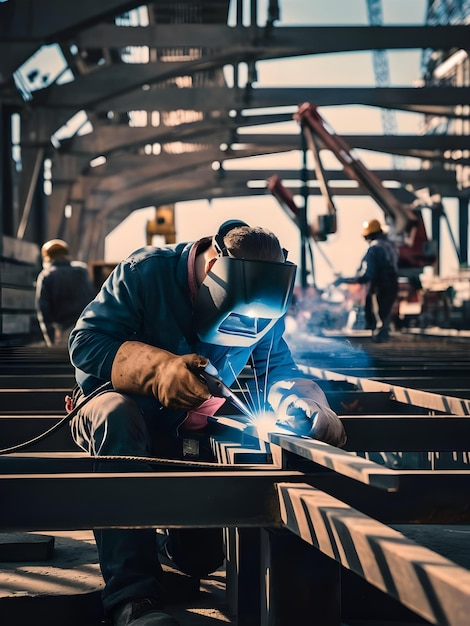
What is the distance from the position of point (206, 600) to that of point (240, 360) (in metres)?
0.83

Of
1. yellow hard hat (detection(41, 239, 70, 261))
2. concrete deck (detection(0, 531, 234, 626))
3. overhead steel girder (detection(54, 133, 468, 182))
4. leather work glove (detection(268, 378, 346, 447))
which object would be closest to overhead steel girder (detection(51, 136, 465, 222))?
overhead steel girder (detection(54, 133, 468, 182))

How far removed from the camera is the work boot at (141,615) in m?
2.89

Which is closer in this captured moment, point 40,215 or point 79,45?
point 79,45

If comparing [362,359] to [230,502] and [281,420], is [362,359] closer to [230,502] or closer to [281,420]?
[281,420]

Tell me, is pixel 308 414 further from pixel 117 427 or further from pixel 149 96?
pixel 149 96

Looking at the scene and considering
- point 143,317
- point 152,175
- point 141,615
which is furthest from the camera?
point 152,175

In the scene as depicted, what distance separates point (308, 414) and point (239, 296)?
0.46 metres

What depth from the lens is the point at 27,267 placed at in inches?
681

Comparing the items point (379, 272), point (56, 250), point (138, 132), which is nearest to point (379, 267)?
point (379, 272)

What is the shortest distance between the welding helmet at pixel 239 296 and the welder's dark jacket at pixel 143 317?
155 mm

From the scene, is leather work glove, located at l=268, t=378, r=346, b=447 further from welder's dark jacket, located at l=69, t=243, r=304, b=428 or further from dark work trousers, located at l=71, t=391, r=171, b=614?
dark work trousers, located at l=71, t=391, r=171, b=614

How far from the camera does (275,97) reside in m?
23.8

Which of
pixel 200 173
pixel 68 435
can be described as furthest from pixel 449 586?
pixel 200 173

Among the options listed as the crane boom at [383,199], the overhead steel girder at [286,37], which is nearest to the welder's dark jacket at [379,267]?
the overhead steel girder at [286,37]
